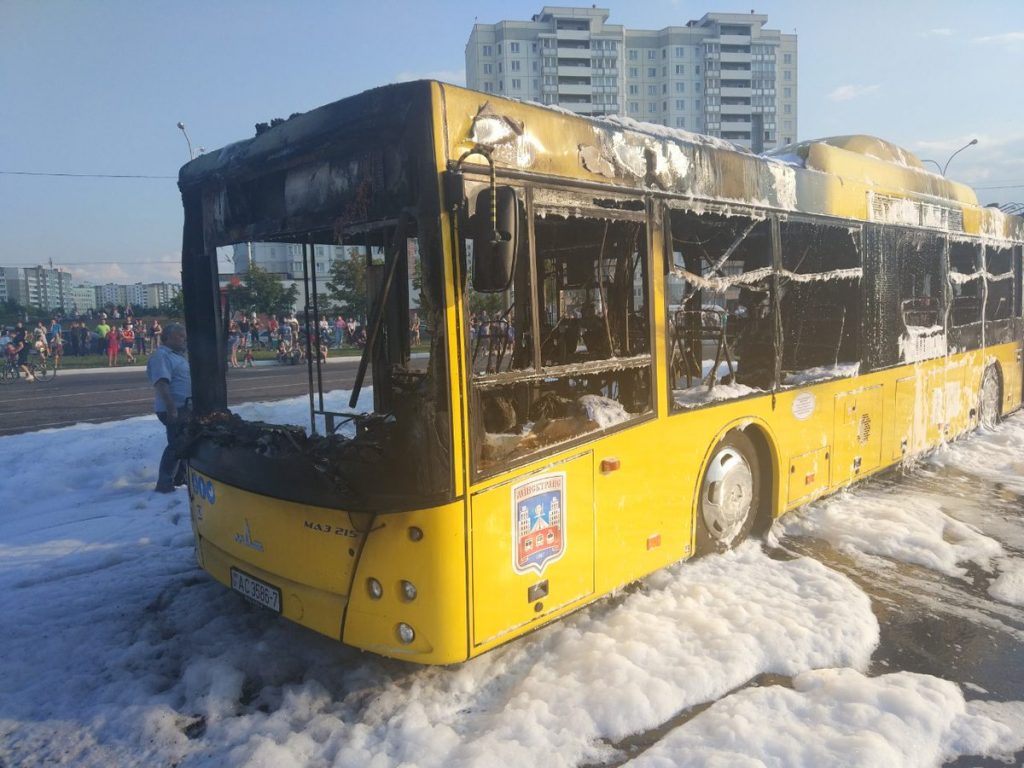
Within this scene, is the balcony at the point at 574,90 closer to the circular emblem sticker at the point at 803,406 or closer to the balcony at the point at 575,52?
Result: the balcony at the point at 575,52

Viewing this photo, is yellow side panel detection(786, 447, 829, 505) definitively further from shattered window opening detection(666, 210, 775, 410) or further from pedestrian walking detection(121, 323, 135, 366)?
pedestrian walking detection(121, 323, 135, 366)

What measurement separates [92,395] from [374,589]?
17698mm

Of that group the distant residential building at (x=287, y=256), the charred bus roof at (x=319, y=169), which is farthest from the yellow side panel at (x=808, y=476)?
the charred bus roof at (x=319, y=169)

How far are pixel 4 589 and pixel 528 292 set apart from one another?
449 centimetres

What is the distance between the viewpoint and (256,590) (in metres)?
3.98

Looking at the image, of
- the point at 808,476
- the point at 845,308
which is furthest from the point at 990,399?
the point at 808,476

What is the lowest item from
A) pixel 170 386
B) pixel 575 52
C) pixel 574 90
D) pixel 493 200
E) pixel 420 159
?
pixel 170 386

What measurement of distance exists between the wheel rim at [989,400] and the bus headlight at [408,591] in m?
9.21

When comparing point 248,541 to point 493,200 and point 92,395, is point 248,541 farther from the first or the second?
point 92,395

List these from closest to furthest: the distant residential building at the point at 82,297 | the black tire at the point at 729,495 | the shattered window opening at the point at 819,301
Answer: the black tire at the point at 729,495, the shattered window opening at the point at 819,301, the distant residential building at the point at 82,297

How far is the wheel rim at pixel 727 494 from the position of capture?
17.2ft

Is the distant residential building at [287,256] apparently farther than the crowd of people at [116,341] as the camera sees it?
No

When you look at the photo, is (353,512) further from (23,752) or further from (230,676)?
(23,752)

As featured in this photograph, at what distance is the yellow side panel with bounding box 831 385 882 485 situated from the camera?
21.6 ft
